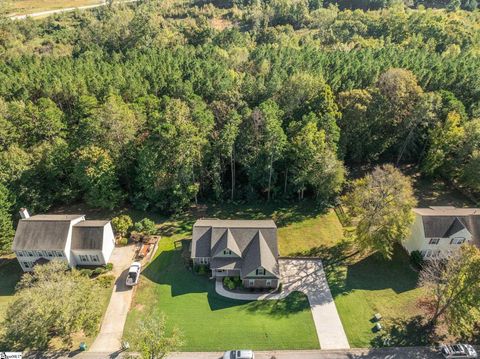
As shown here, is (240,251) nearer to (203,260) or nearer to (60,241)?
(203,260)

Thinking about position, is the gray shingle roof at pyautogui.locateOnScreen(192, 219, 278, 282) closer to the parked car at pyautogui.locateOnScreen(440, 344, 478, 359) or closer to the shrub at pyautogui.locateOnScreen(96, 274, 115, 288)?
the shrub at pyautogui.locateOnScreen(96, 274, 115, 288)

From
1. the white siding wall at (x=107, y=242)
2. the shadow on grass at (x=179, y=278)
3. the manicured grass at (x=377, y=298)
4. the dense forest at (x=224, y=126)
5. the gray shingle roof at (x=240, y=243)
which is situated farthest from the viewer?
the dense forest at (x=224, y=126)

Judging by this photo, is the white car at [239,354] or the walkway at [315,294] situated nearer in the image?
the white car at [239,354]

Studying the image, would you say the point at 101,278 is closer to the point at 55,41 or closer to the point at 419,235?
the point at 419,235

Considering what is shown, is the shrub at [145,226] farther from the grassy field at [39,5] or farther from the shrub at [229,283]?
the grassy field at [39,5]

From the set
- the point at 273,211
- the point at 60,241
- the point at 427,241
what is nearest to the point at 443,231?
the point at 427,241

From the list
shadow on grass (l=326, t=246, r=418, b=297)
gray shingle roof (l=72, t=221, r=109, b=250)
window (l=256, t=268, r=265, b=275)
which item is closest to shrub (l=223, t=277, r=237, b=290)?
window (l=256, t=268, r=265, b=275)

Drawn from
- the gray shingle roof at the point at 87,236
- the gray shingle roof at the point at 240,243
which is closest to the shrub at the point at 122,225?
the gray shingle roof at the point at 87,236
